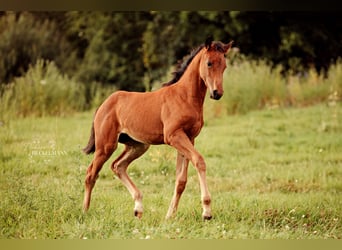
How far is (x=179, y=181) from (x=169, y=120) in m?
0.51

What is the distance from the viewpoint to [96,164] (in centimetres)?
591

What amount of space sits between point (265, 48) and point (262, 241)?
17.8 ft

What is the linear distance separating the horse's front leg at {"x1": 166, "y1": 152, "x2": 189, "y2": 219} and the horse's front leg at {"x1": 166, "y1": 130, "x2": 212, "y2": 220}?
192mm

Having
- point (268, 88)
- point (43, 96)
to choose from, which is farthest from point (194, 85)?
point (268, 88)

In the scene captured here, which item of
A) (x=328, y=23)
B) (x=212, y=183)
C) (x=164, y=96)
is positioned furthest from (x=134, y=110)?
(x=328, y=23)

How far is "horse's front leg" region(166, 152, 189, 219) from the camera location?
5605 mm

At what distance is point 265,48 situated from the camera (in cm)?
1057

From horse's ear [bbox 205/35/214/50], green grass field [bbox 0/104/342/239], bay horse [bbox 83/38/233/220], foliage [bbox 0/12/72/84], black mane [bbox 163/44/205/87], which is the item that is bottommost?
green grass field [bbox 0/104/342/239]

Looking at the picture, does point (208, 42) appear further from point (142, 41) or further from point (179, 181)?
point (142, 41)

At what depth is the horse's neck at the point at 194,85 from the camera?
5551mm

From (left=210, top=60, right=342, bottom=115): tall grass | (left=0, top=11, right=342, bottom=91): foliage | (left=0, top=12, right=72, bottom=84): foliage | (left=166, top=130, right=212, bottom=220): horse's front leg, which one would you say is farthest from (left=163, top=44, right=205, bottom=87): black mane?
(left=0, top=12, right=72, bottom=84): foliage

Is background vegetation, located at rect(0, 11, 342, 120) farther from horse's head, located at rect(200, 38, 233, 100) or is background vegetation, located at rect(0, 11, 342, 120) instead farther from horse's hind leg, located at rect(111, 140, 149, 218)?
horse's head, located at rect(200, 38, 233, 100)

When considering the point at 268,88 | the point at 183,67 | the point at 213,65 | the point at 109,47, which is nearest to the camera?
the point at 213,65

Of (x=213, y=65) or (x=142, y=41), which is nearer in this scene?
(x=213, y=65)
